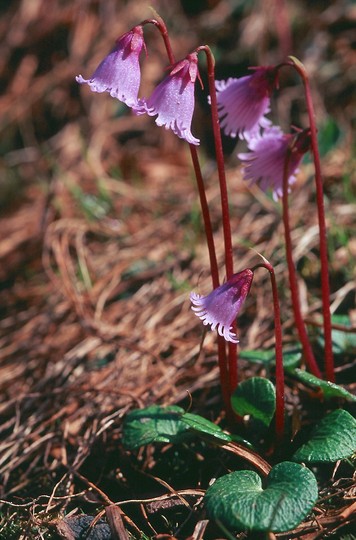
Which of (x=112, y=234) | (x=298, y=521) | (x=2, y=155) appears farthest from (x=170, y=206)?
(x=298, y=521)

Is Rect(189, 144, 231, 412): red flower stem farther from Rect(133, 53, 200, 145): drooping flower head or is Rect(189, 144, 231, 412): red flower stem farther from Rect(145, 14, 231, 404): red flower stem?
Rect(133, 53, 200, 145): drooping flower head

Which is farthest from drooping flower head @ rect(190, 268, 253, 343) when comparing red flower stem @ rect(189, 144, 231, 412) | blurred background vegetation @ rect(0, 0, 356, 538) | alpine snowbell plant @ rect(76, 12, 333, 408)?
blurred background vegetation @ rect(0, 0, 356, 538)

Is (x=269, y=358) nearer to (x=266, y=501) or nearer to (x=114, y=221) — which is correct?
(x=266, y=501)

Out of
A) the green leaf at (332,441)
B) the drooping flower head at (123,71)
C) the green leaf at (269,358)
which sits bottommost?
the green leaf at (332,441)

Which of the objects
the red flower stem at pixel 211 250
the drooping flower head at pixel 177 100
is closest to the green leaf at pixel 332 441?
the red flower stem at pixel 211 250

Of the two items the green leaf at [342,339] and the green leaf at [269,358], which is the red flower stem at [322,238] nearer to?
the green leaf at [269,358]

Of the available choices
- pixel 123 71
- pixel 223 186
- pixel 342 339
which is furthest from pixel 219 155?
pixel 342 339

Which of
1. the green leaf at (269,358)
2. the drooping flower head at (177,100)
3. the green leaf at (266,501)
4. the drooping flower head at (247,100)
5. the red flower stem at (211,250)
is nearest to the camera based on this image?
the green leaf at (266,501)

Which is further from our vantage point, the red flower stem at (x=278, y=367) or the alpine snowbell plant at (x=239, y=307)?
the red flower stem at (x=278, y=367)
